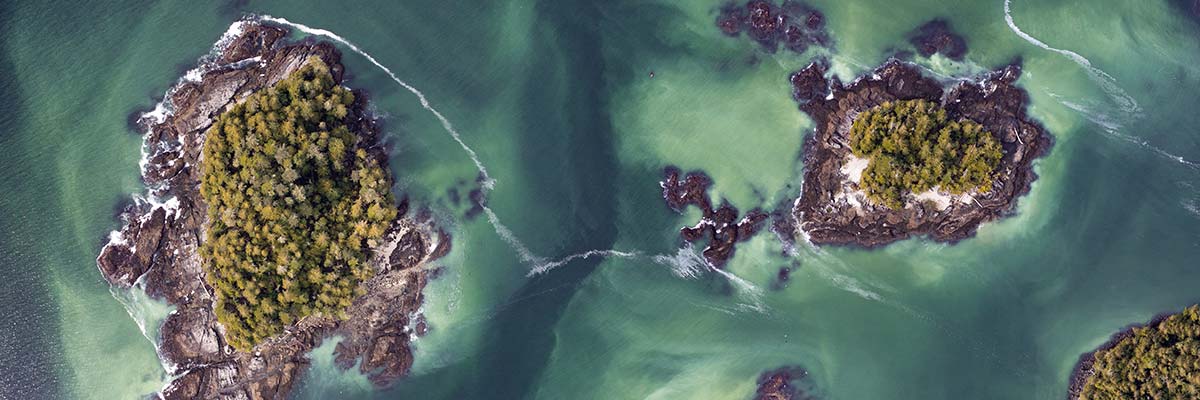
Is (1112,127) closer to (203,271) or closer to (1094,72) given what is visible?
(1094,72)

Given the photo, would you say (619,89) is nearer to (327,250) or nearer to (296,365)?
(327,250)

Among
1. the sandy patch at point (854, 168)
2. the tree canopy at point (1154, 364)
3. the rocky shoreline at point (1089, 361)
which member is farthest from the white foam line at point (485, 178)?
the tree canopy at point (1154, 364)

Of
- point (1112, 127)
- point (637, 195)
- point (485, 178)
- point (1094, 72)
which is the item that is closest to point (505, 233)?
point (485, 178)

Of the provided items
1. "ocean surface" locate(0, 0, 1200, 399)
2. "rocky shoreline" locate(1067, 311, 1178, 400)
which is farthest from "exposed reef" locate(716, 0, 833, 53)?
"rocky shoreline" locate(1067, 311, 1178, 400)

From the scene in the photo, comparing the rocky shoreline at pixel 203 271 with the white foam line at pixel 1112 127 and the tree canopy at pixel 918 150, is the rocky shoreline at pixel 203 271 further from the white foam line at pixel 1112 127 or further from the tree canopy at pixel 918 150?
the white foam line at pixel 1112 127

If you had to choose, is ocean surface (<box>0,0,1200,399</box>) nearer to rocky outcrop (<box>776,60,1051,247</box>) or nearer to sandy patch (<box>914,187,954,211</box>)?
rocky outcrop (<box>776,60,1051,247</box>)
